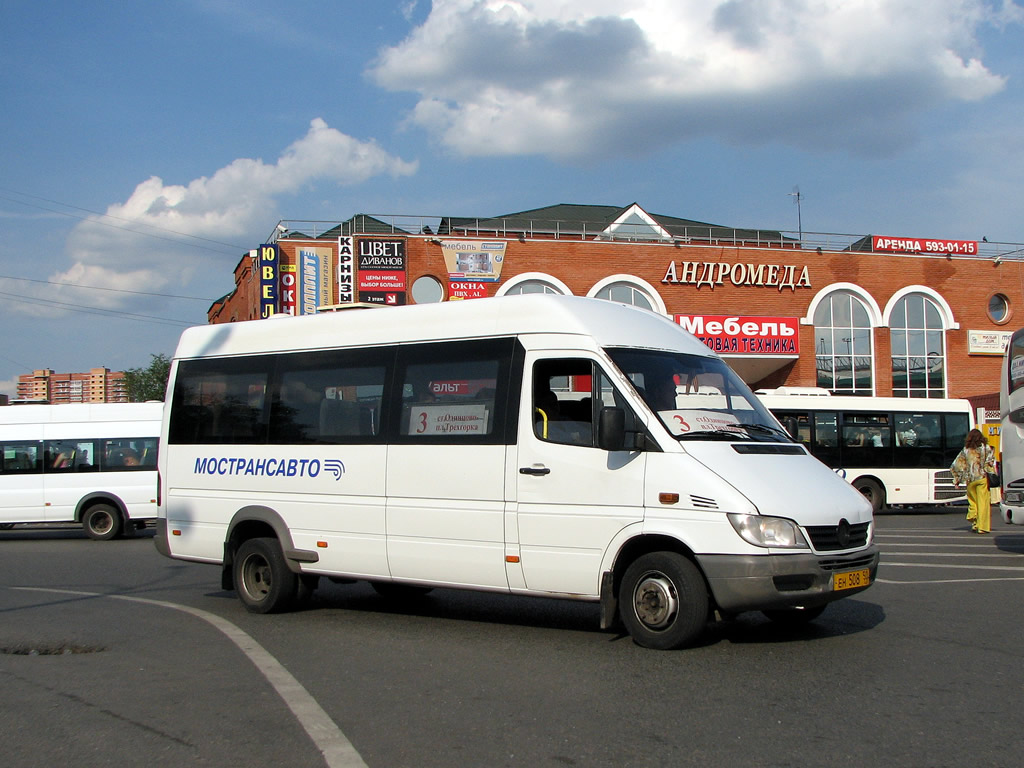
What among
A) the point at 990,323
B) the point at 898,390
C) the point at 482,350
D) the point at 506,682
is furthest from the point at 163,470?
the point at 990,323

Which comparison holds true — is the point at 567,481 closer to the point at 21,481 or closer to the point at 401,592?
the point at 401,592

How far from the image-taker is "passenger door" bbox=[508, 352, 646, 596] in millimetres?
7297

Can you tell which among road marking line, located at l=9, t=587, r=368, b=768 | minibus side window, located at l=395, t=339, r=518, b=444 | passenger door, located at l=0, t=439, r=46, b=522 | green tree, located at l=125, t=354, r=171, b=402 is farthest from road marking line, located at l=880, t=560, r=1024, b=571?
green tree, located at l=125, t=354, r=171, b=402

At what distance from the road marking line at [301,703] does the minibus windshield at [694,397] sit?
10.4ft

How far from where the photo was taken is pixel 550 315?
7.92 m

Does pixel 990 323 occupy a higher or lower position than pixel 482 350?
higher

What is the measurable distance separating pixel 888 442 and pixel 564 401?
19268mm

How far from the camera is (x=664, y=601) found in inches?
277

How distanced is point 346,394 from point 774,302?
37266 millimetres

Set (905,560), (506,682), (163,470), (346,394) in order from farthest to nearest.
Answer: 1. (905,560)
2. (163,470)
3. (346,394)
4. (506,682)

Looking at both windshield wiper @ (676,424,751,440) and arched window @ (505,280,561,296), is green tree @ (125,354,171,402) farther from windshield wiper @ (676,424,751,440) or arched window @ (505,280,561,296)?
windshield wiper @ (676,424,751,440)

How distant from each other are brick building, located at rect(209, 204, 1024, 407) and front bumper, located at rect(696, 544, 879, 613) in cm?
3369

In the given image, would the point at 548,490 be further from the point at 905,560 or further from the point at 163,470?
the point at 905,560

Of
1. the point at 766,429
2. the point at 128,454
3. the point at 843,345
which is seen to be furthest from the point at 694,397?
the point at 843,345
